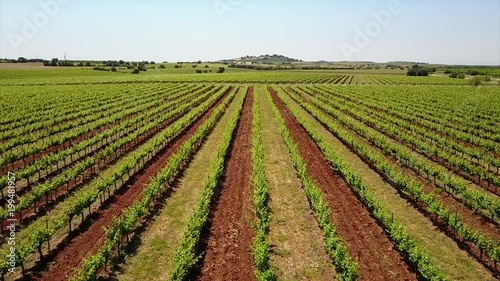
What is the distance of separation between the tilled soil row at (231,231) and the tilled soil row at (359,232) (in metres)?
4.21

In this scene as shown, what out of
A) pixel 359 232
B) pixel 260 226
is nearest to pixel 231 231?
pixel 260 226

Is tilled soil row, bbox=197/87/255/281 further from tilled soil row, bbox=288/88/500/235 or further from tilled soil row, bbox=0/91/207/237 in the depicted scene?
tilled soil row, bbox=288/88/500/235

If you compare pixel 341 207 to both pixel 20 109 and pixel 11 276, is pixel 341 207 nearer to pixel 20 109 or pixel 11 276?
pixel 11 276

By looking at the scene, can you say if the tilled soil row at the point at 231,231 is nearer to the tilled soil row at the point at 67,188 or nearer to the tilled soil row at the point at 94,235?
the tilled soil row at the point at 94,235

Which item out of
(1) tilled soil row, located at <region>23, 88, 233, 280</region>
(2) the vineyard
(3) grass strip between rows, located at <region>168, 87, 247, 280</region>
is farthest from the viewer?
(2) the vineyard

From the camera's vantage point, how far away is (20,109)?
45.0m

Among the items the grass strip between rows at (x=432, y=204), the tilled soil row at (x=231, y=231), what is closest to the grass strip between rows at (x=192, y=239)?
the tilled soil row at (x=231, y=231)

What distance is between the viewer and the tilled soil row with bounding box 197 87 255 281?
1321 cm

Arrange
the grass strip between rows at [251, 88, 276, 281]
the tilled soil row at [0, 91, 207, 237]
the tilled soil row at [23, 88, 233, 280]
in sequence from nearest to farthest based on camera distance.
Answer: the grass strip between rows at [251, 88, 276, 281] → the tilled soil row at [23, 88, 233, 280] → the tilled soil row at [0, 91, 207, 237]

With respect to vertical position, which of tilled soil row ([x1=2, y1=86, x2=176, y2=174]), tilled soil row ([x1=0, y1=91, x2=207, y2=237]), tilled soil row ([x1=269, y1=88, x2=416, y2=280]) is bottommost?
tilled soil row ([x1=269, y1=88, x2=416, y2=280])

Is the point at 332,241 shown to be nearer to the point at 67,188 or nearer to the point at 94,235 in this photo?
the point at 94,235

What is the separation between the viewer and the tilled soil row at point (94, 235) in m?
A: 12.8

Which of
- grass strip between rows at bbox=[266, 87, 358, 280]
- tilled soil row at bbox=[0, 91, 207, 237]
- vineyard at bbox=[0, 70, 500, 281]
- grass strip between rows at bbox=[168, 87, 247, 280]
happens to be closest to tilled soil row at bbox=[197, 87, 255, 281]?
vineyard at bbox=[0, 70, 500, 281]

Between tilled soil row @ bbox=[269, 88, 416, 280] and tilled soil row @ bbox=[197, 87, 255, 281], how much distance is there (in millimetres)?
4208
